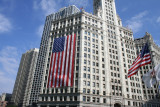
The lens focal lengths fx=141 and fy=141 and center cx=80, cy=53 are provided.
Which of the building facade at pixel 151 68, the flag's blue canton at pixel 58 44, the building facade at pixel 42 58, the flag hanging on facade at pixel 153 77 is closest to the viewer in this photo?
the flag hanging on facade at pixel 153 77

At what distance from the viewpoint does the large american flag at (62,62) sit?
67062mm

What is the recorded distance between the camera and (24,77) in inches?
6796

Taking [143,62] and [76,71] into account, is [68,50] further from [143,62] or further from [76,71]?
[143,62]

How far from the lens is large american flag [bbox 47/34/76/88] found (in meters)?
67.1

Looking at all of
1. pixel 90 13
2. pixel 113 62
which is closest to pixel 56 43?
pixel 90 13

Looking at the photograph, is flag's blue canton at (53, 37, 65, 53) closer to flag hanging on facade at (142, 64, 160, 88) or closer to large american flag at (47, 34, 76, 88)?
large american flag at (47, 34, 76, 88)

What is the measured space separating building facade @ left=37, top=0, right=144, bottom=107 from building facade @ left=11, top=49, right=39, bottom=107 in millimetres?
93227

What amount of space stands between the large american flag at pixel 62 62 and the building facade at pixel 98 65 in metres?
2.36

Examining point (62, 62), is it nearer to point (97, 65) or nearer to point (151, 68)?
point (97, 65)

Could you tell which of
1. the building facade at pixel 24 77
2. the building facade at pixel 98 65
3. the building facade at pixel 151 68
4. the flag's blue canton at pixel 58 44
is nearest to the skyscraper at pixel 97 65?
the building facade at pixel 98 65

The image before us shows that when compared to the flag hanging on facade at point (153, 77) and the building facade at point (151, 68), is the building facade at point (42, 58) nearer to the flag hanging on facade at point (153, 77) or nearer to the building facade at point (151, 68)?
the building facade at point (151, 68)

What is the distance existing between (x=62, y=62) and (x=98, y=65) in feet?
60.3

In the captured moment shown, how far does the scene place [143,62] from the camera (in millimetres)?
31375

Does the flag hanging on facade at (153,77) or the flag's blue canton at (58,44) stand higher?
the flag's blue canton at (58,44)
